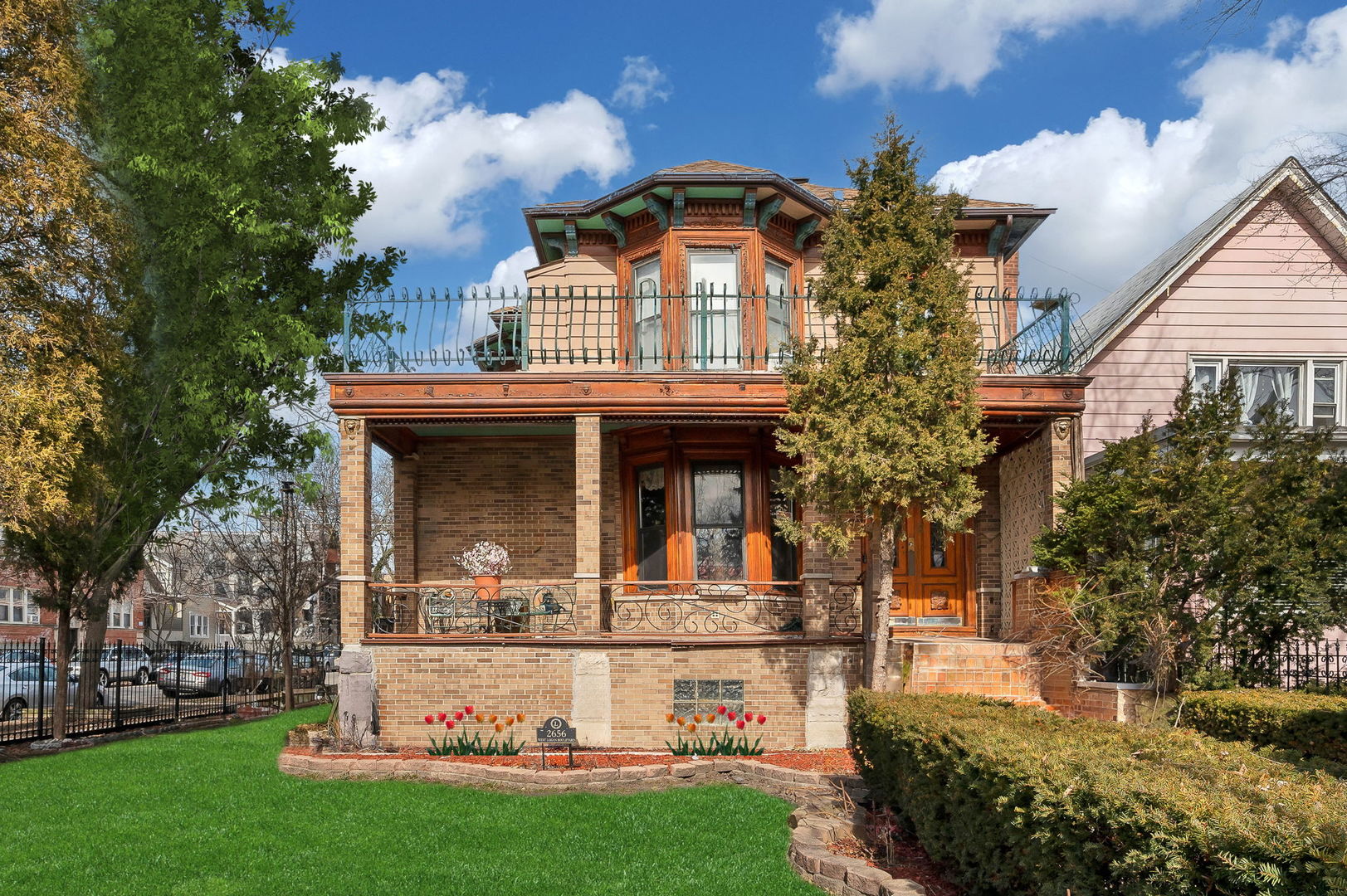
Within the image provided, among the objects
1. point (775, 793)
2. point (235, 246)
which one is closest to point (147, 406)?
point (235, 246)

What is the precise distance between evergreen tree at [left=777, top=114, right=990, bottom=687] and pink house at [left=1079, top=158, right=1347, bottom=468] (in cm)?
573

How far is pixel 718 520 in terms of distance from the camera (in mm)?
15273

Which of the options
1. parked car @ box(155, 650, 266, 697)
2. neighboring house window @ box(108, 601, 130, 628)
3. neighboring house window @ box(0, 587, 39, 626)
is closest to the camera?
parked car @ box(155, 650, 266, 697)

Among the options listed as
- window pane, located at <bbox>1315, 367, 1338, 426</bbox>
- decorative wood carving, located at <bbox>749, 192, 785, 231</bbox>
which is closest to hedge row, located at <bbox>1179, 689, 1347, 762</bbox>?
window pane, located at <bbox>1315, 367, 1338, 426</bbox>

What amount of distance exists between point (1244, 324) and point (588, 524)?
36.4 feet

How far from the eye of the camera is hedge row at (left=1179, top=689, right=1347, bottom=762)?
863 centimetres

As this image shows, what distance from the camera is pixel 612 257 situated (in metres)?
16.9

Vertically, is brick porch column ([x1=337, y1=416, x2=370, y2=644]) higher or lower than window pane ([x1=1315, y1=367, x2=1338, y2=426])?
lower

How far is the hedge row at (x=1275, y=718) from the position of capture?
28.3ft

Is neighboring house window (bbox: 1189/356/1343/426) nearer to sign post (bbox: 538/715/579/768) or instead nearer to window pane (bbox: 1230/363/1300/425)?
window pane (bbox: 1230/363/1300/425)

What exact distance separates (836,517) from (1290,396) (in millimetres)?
9315

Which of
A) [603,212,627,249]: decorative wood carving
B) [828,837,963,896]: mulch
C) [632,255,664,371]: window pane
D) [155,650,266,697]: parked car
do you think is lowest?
[155,650,266,697]: parked car

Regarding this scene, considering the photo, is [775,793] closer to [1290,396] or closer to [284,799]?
[284,799]

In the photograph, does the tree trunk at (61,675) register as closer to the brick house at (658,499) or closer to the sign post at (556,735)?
the brick house at (658,499)
